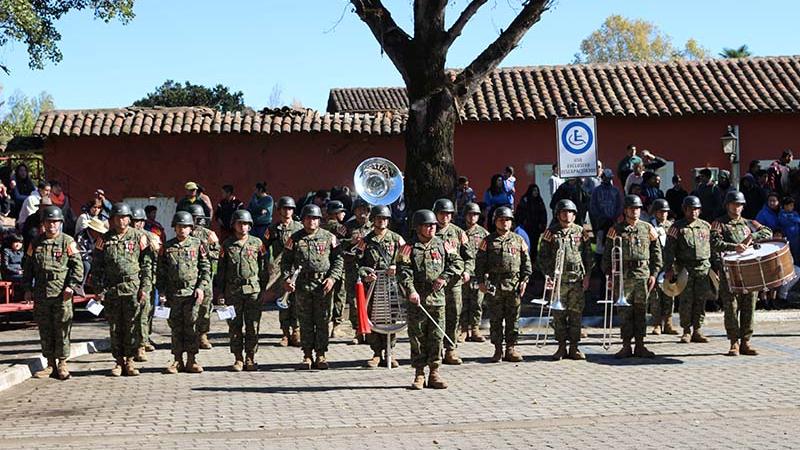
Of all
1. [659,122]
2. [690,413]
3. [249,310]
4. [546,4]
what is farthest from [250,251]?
[659,122]

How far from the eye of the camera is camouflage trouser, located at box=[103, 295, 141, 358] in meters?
14.0

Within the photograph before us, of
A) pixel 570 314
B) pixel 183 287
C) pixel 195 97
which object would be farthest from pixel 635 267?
pixel 195 97

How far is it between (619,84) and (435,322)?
17.3 m

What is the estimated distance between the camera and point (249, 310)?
14.3 metres

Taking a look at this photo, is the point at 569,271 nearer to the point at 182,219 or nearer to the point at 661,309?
the point at 661,309

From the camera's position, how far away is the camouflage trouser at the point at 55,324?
13.8 metres

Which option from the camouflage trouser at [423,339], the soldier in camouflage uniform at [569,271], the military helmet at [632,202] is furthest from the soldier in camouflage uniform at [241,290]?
the military helmet at [632,202]

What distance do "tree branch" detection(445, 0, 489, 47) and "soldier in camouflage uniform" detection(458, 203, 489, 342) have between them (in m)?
3.88

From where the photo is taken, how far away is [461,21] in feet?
62.8

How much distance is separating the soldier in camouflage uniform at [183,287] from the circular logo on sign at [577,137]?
6.21m

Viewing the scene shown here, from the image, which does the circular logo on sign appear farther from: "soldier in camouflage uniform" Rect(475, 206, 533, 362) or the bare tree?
"soldier in camouflage uniform" Rect(475, 206, 533, 362)

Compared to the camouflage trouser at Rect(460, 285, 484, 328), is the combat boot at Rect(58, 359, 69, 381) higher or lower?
lower

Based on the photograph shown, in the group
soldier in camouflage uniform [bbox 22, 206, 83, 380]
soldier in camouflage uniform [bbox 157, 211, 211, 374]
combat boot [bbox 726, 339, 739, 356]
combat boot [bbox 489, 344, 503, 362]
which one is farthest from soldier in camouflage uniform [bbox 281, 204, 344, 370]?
combat boot [bbox 726, 339, 739, 356]

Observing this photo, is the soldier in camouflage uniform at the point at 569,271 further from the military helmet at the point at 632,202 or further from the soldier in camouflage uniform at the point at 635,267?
the military helmet at the point at 632,202
